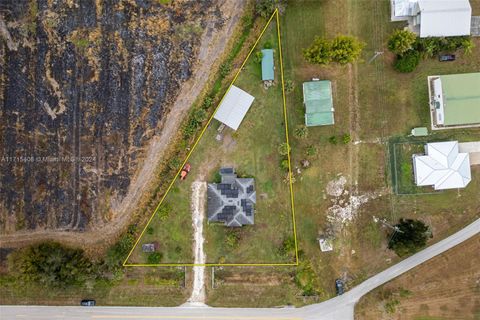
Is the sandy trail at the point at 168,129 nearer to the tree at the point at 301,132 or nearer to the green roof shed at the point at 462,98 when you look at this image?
the tree at the point at 301,132

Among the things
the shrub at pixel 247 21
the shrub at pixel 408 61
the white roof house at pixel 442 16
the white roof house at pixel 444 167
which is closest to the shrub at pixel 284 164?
the white roof house at pixel 444 167

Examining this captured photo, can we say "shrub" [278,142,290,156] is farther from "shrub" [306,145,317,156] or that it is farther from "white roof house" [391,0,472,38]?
"white roof house" [391,0,472,38]

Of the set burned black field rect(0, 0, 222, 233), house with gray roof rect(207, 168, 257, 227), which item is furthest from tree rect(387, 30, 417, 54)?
house with gray roof rect(207, 168, 257, 227)

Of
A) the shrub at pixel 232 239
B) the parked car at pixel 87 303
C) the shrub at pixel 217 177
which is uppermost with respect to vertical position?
the shrub at pixel 217 177

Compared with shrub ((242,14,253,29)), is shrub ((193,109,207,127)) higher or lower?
lower

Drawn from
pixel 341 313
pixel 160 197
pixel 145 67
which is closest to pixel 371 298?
pixel 341 313
